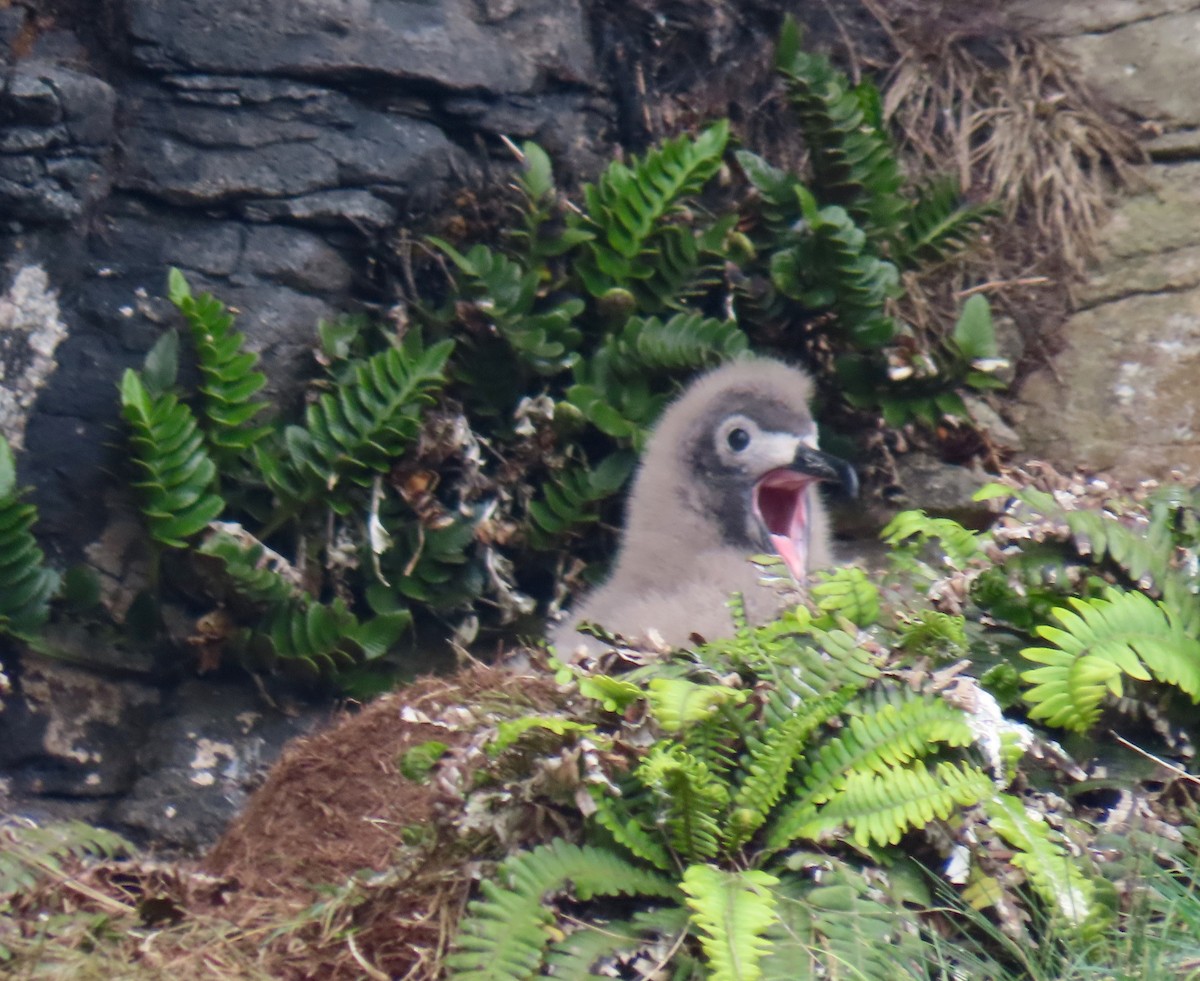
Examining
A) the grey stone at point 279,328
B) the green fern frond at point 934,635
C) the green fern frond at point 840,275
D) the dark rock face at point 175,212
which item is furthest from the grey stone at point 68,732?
the green fern frond at point 840,275

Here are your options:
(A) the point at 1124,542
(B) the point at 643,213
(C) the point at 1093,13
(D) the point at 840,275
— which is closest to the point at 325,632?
(B) the point at 643,213

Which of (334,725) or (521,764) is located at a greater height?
(521,764)

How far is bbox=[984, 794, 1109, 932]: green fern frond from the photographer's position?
10.9ft

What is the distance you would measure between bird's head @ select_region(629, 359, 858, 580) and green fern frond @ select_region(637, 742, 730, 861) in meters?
1.97

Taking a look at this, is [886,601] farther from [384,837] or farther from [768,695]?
[384,837]

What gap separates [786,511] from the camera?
19.2 feet

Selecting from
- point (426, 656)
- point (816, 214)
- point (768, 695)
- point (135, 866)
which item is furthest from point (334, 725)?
point (816, 214)

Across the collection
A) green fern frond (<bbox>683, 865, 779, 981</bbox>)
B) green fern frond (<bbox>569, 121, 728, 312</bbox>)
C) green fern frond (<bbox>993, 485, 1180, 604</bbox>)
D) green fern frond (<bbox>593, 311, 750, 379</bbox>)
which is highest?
green fern frond (<bbox>569, 121, 728, 312</bbox>)

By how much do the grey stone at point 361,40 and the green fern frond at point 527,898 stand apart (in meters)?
3.50

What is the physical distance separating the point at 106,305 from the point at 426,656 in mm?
1872

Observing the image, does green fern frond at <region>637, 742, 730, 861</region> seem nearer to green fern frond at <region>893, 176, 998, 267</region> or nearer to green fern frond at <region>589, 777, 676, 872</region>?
green fern frond at <region>589, 777, 676, 872</region>

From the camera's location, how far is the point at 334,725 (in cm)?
530

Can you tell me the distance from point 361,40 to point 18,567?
8.12 feet

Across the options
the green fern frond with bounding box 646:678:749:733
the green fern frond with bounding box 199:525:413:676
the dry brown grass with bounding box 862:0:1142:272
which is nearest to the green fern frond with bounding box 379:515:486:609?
the green fern frond with bounding box 199:525:413:676
